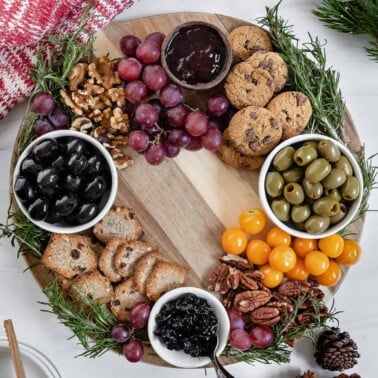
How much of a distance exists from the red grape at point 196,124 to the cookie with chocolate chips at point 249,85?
75 millimetres

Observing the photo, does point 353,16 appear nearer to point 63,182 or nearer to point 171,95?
point 171,95

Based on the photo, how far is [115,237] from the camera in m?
1.31

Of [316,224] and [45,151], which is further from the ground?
[45,151]

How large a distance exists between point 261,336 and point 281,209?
0.82ft

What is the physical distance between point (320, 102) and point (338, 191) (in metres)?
0.18

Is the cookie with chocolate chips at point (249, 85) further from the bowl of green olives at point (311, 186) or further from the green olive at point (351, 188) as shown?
the green olive at point (351, 188)

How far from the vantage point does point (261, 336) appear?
1.30 m

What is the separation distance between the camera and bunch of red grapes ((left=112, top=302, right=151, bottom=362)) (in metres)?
1.27

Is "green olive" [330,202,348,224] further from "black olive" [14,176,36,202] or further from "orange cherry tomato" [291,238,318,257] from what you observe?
"black olive" [14,176,36,202]

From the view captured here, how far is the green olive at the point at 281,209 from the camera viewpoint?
4.18ft

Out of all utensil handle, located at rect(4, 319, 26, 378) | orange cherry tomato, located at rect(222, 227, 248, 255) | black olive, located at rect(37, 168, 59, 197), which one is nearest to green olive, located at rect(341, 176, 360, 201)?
orange cherry tomato, located at rect(222, 227, 248, 255)

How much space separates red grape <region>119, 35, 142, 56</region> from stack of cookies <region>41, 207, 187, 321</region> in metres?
0.31

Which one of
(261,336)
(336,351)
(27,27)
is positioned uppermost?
(27,27)

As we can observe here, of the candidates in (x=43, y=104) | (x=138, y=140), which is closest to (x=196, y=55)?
(x=138, y=140)
